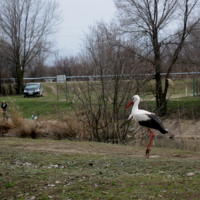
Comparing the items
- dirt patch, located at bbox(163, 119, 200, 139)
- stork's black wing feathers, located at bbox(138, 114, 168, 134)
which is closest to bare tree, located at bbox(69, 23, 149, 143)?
stork's black wing feathers, located at bbox(138, 114, 168, 134)

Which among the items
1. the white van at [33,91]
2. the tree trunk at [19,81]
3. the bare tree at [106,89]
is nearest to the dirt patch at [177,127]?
the bare tree at [106,89]

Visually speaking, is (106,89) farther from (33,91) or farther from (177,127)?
(33,91)

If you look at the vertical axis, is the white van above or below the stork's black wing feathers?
above

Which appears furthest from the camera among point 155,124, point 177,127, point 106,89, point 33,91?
point 33,91

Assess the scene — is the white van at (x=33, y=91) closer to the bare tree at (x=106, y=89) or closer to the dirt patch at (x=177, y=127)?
the dirt patch at (x=177, y=127)

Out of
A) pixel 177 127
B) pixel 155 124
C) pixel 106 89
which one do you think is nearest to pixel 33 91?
pixel 177 127

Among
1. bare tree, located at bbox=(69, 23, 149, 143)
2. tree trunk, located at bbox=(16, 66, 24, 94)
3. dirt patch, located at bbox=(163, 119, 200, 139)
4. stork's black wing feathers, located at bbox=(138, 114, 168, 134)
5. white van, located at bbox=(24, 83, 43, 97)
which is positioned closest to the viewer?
stork's black wing feathers, located at bbox=(138, 114, 168, 134)

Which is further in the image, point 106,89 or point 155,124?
point 106,89

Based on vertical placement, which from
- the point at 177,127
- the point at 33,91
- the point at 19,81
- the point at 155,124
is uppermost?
the point at 19,81

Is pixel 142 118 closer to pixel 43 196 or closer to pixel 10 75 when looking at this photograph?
pixel 43 196

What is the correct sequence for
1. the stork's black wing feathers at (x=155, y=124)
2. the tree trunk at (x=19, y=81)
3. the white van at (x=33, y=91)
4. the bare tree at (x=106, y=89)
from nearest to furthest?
the stork's black wing feathers at (x=155, y=124) < the bare tree at (x=106, y=89) < the white van at (x=33, y=91) < the tree trunk at (x=19, y=81)

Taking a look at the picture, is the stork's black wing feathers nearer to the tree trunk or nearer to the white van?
the white van

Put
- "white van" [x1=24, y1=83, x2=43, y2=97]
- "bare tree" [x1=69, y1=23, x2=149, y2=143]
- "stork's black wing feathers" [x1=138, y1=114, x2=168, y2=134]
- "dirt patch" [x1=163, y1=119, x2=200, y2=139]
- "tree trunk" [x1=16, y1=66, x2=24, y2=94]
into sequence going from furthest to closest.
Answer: "tree trunk" [x1=16, y1=66, x2=24, y2=94] < "white van" [x1=24, y1=83, x2=43, y2=97] < "dirt patch" [x1=163, y1=119, x2=200, y2=139] < "bare tree" [x1=69, y1=23, x2=149, y2=143] < "stork's black wing feathers" [x1=138, y1=114, x2=168, y2=134]

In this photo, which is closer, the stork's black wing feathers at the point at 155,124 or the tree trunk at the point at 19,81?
the stork's black wing feathers at the point at 155,124
